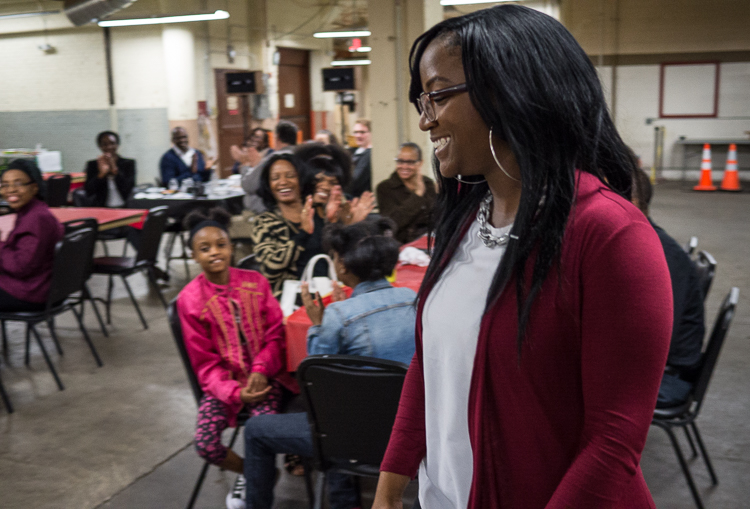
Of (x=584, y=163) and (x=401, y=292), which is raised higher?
(x=584, y=163)

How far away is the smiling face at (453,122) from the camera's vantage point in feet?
3.01

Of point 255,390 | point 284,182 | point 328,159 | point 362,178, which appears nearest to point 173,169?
point 362,178

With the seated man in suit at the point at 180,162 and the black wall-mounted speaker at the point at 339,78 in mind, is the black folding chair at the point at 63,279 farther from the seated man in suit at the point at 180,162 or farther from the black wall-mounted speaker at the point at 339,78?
the black wall-mounted speaker at the point at 339,78

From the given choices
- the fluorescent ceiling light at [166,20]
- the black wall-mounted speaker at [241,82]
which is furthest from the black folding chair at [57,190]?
the black wall-mounted speaker at [241,82]

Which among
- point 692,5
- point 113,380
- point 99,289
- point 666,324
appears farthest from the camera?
point 692,5

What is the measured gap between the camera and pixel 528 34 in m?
0.87

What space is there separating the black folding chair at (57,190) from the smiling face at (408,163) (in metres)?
4.67

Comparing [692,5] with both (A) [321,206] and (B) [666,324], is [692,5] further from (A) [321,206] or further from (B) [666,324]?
(B) [666,324]

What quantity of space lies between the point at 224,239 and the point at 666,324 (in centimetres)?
220

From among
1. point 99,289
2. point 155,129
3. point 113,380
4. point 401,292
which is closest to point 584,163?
point 401,292

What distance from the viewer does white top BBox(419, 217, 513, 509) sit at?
98 cm

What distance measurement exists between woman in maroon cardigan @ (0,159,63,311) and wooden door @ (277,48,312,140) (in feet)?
30.5

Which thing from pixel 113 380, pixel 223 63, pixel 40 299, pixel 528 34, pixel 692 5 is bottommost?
pixel 113 380

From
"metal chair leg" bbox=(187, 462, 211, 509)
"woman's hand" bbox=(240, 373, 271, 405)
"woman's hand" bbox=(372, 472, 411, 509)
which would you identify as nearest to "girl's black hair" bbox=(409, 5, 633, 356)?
"woman's hand" bbox=(372, 472, 411, 509)
